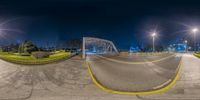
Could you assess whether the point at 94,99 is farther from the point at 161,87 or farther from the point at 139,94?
the point at 161,87

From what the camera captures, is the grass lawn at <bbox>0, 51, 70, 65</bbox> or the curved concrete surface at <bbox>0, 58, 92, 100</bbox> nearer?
the curved concrete surface at <bbox>0, 58, 92, 100</bbox>

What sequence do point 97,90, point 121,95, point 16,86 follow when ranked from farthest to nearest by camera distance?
point 16,86 < point 97,90 < point 121,95

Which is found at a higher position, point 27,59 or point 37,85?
point 27,59

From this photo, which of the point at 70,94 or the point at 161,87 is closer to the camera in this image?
the point at 70,94

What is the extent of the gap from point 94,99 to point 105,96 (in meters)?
0.76

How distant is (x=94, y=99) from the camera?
32.7ft

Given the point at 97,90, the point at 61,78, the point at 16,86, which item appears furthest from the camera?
the point at 61,78

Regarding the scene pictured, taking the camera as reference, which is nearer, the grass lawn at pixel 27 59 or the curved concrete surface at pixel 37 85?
the curved concrete surface at pixel 37 85

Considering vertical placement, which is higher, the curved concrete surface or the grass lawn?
the grass lawn

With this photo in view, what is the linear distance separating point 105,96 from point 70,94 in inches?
70.2

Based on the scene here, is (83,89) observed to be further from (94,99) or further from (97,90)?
(94,99)

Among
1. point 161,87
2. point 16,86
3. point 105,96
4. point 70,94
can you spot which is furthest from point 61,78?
point 161,87

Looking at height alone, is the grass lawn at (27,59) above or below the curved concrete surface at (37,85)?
above

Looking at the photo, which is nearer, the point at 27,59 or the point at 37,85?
the point at 37,85
